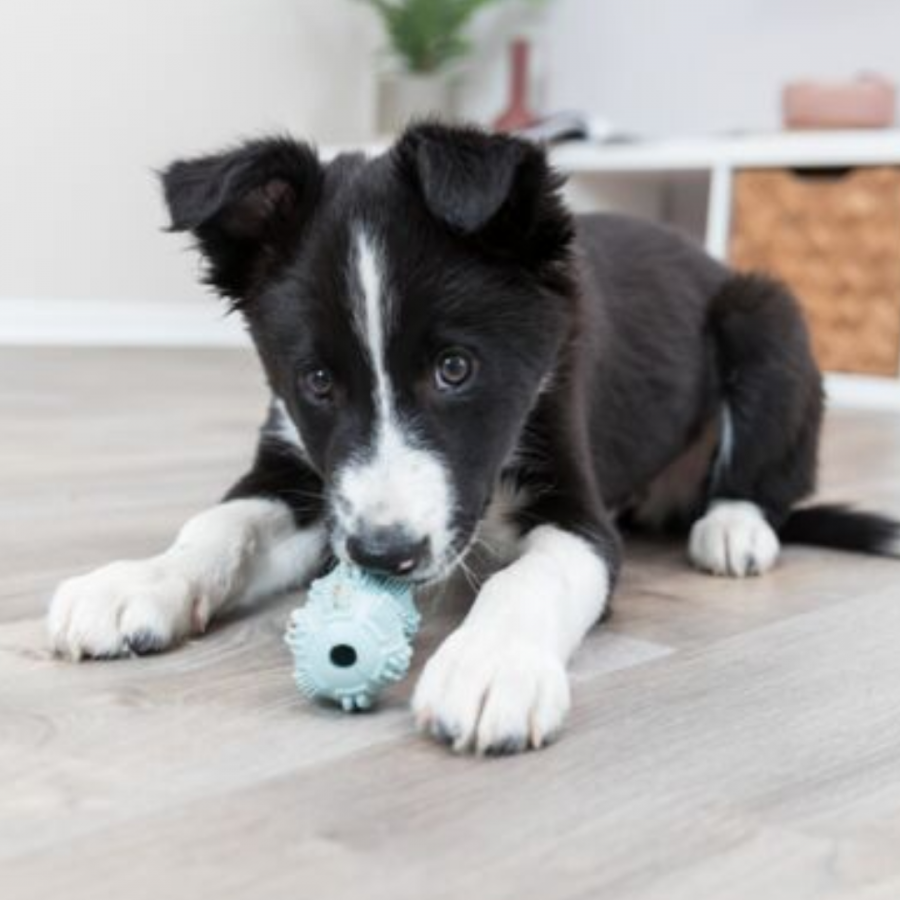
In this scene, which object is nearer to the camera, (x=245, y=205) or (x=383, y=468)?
(x=383, y=468)

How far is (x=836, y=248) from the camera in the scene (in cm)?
564

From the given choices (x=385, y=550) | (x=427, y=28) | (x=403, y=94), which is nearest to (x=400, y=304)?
(x=385, y=550)

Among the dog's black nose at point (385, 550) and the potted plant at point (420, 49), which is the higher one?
the dog's black nose at point (385, 550)

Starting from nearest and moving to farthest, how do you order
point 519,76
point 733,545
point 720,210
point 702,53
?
point 733,545 < point 720,210 < point 702,53 < point 519,76

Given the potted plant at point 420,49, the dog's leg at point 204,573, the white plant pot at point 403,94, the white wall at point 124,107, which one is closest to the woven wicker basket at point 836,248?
the potted plant at point 420,49

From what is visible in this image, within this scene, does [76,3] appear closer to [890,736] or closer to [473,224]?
[473,224]

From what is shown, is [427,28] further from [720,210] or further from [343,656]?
[343,656]

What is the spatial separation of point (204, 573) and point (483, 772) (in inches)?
25.8

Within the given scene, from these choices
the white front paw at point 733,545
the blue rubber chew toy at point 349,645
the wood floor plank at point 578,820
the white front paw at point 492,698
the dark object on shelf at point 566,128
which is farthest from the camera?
the dark object on shelf at point 566,128

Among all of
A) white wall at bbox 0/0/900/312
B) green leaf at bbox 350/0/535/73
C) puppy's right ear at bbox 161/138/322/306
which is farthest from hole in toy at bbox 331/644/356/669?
green leaf at bbox 350/0/535/73

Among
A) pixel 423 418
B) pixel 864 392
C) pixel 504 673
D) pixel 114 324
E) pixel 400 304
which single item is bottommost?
pixel 114 324

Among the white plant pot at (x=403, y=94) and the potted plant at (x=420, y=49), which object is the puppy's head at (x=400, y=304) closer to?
the potted plant at (x=420, y=49)

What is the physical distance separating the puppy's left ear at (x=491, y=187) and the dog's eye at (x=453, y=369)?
6.4 inches

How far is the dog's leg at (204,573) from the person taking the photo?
67.3 inches
